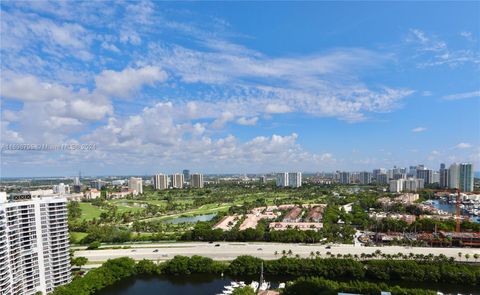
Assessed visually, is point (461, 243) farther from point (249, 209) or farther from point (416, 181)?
point (416, 181)

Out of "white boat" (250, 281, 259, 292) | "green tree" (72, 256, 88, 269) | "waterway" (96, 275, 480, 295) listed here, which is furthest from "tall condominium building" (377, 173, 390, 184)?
"green tree" (72, 256, 88, 269)

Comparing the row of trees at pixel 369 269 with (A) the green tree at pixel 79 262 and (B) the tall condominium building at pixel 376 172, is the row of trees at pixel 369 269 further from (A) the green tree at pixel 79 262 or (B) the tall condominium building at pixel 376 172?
(B) the tall condominium building at pixel 376 172

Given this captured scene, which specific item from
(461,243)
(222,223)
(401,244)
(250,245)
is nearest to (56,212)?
(250,245)

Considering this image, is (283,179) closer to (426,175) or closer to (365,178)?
(365,178)

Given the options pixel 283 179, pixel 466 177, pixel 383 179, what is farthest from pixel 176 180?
pixel 466 177

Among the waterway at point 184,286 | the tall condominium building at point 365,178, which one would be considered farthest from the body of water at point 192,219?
the tall condominium building at point 365,178

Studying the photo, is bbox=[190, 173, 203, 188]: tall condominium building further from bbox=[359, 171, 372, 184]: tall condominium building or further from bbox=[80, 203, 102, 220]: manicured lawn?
bbox=[359, 171, 372, 184]: tall condominium building
